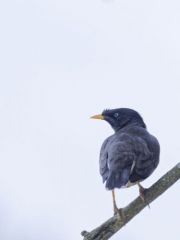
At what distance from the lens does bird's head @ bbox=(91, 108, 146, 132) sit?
21.7 feet

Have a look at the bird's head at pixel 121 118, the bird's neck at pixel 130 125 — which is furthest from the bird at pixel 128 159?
the bird's head at pixel 121 118

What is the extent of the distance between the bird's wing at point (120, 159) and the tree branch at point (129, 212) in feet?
2.76

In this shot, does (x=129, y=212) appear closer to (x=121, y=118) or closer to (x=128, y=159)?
(x=128, y=159)

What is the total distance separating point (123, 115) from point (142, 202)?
9.86 feet

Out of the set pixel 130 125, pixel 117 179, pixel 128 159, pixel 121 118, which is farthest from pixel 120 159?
pixel 121 118

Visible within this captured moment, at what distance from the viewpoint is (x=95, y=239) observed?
3.69 meters

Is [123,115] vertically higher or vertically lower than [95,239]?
higher

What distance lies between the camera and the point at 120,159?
503 centimetres

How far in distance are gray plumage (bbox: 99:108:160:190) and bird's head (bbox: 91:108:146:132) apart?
796 millimetres

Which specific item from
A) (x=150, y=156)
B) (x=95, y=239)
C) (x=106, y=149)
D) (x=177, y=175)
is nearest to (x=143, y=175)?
(x=150, y=156)

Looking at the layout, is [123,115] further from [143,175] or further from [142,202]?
[142,202]

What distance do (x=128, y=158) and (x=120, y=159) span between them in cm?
9

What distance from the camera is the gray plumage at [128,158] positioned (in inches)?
195

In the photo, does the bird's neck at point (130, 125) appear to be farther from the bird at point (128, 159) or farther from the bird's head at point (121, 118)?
the bird at point (128, 159)
